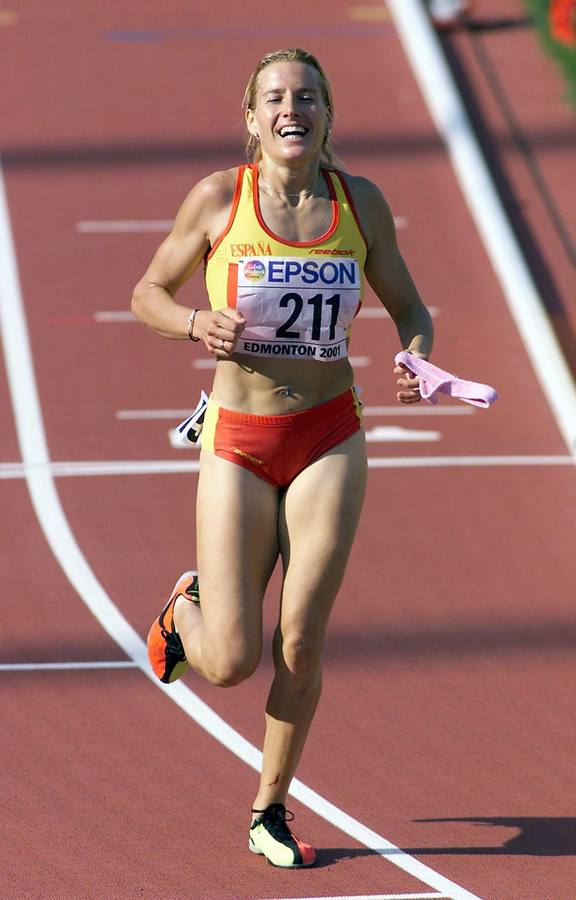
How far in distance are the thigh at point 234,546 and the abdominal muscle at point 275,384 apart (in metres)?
0.23

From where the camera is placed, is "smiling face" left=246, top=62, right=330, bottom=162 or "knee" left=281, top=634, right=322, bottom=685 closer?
"smiling face" left=246, top=62, right=330, bottom=162

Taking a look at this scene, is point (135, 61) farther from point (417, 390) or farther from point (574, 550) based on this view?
point (417, 390)

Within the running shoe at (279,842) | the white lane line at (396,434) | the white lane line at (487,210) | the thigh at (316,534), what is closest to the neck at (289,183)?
the thigh at (316,534)

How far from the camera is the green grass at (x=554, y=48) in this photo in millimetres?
16516

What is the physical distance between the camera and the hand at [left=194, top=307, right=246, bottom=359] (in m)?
5.73

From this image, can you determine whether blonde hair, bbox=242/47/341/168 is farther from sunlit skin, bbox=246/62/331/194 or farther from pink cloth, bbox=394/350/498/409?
pink cloth, bbox=394/350/498/409

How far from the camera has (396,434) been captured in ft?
37.9

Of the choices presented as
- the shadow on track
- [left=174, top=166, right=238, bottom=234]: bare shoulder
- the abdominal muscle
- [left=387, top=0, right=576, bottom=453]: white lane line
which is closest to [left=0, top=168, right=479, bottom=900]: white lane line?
the shadow on track

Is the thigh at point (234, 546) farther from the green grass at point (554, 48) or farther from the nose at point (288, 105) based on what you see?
the green grass at point (554, 48)

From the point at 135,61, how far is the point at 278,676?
12.2 m

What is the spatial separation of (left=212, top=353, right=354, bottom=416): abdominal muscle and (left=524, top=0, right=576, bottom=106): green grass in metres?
11.1

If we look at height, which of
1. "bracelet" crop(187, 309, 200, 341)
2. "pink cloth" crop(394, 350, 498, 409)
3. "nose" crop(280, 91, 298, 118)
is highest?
"nose" crop(280, 91, 298, 118)

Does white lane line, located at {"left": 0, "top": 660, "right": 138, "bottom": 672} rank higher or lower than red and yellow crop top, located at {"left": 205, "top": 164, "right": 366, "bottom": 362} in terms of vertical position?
lower

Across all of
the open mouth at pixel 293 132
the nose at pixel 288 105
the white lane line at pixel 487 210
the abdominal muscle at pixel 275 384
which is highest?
the white lane line at pixel 487 210
